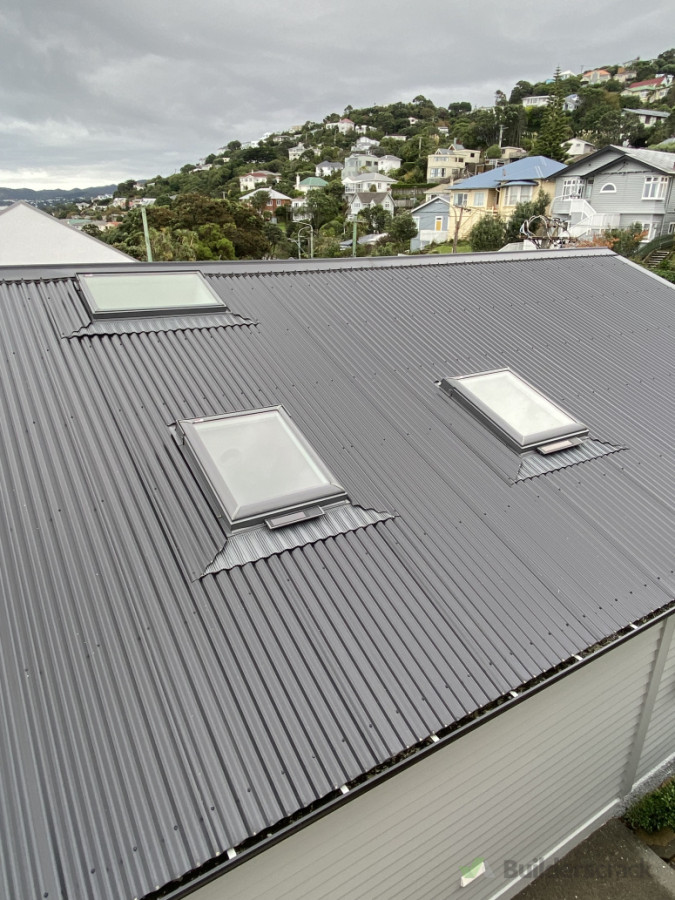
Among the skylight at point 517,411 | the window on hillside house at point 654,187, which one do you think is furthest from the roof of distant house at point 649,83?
the skylight at point 517,411

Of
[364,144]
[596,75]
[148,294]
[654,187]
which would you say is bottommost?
[148,294]

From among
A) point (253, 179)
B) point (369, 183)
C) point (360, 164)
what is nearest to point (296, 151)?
point (253, 179)

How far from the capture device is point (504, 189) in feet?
165

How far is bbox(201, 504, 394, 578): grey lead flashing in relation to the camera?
4.10 meters

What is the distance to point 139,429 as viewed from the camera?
16.2 feet

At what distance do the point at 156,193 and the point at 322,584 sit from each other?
134 metres

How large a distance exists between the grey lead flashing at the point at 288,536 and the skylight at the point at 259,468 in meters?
0.08

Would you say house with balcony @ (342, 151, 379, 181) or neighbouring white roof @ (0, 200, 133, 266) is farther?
house with balcony @ (342, 151, 379, 181)

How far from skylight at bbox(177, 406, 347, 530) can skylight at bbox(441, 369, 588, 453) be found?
2280mm

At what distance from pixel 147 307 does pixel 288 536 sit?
3.67m

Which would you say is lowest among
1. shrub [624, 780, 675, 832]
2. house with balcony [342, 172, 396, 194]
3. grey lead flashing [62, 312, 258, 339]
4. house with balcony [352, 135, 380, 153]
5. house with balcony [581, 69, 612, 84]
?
shrub [624, 780, 675, 832]

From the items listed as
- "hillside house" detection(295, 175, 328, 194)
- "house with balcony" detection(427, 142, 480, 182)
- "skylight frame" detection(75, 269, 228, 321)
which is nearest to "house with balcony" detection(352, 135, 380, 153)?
"hillside house" detection(295, 175, 328, 194)

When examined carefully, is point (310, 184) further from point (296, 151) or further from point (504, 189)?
point (296, 151)

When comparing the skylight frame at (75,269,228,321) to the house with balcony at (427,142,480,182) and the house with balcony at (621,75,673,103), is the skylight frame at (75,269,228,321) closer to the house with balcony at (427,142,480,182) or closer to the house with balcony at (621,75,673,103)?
the house with balcony at (427,142,480,182)
